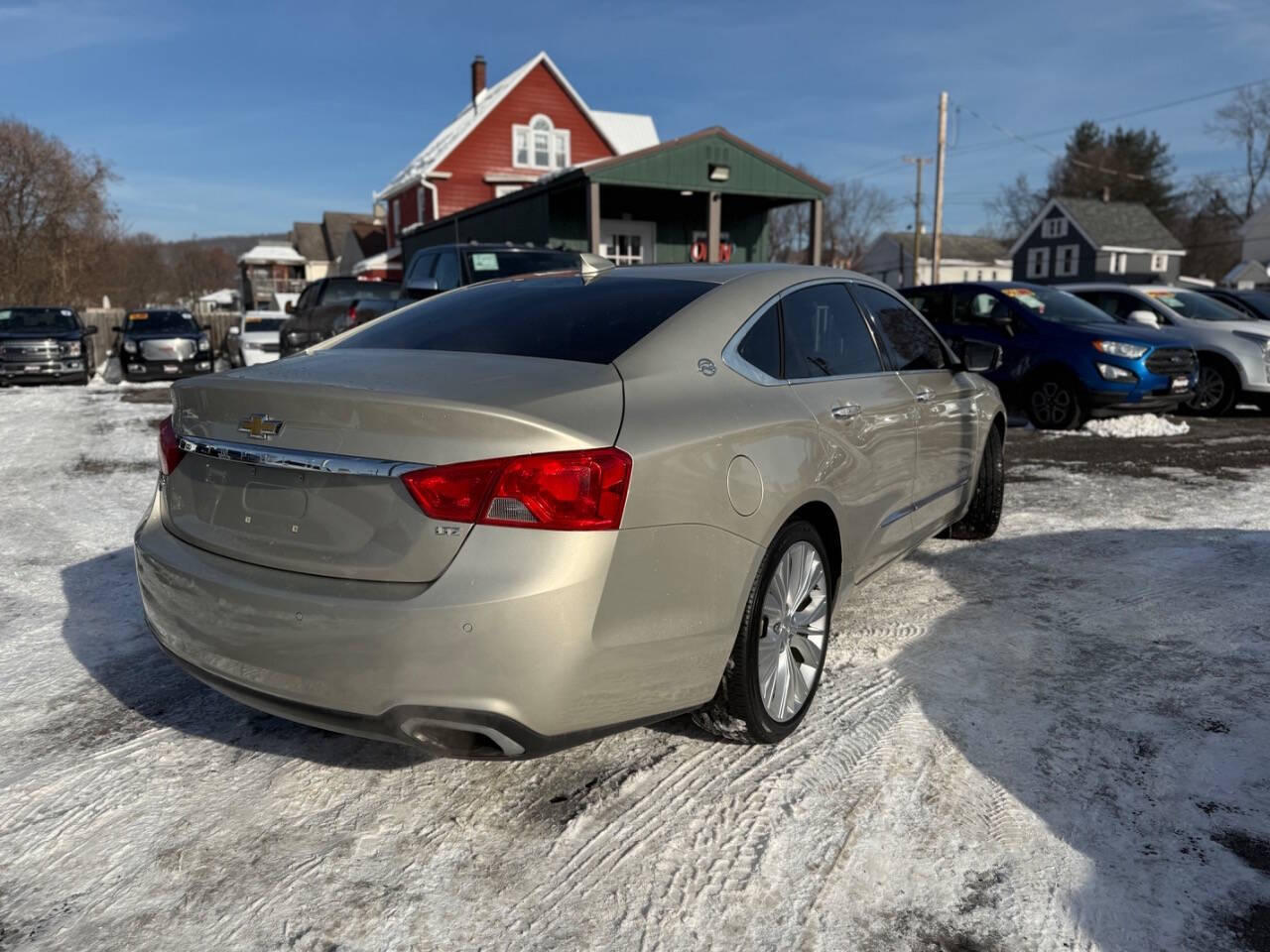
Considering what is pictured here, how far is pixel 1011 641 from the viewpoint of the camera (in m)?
4.14

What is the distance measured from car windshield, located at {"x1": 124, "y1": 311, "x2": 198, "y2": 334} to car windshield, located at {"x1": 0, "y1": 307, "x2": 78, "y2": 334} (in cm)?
106

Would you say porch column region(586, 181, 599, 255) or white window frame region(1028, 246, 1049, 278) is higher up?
white window frame region(1028, 246, 1049, 278)

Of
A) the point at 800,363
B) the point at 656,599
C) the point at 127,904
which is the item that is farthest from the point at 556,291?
the point at 127,904

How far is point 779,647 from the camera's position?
3.17 metres

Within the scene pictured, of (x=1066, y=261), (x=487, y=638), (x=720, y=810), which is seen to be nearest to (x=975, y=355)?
(x=720, y=810)

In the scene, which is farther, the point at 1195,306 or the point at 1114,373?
the point at 1195,306

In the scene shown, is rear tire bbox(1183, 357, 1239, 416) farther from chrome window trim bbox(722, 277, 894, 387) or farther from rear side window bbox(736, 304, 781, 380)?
rear side window bbox(736, 304, 781, 380)

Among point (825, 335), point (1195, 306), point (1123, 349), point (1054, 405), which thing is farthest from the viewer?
point (1195, 306)

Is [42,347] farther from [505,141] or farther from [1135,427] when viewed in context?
[505,141]

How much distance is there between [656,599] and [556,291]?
1518 millimetres

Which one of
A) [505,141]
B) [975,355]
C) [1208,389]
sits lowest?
[1208,389]

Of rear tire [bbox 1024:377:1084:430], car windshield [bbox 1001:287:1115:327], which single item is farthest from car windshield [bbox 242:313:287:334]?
rear tire [bbox 1024:377:1084:430]

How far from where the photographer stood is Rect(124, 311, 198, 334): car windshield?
18.9 metres

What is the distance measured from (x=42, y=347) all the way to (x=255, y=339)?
11.6 ft
